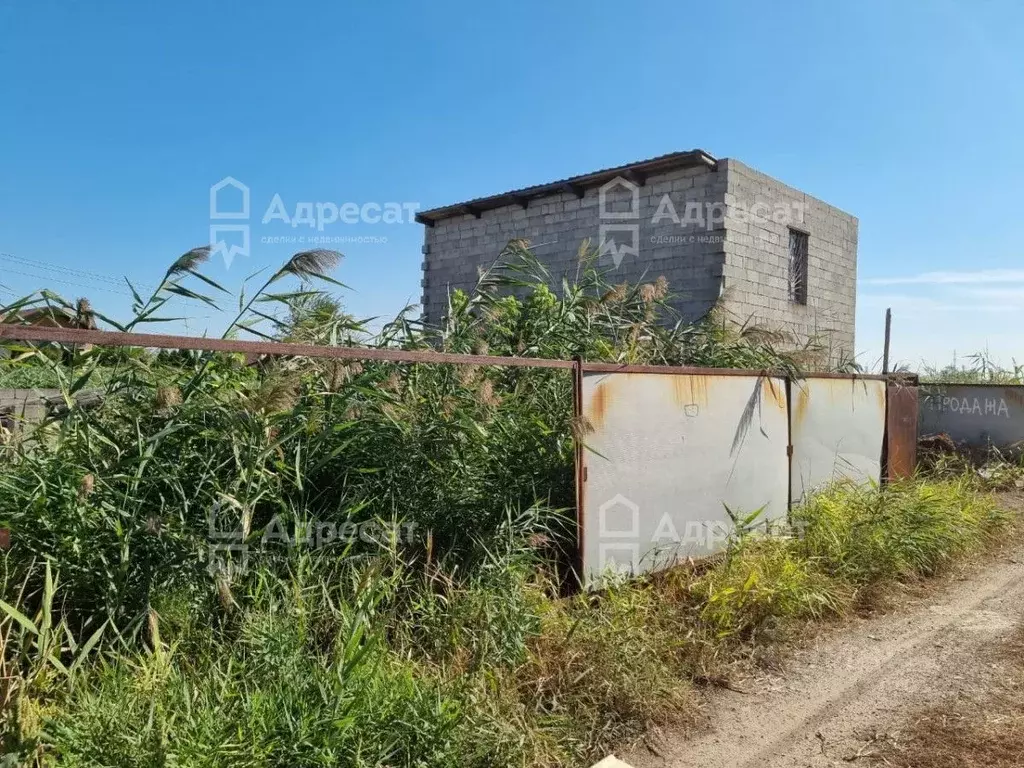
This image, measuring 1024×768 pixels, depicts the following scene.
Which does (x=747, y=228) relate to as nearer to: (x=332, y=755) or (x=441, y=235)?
(x=441, y=235)

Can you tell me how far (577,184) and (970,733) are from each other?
9.56 metres

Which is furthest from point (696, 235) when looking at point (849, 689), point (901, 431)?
point (849, 689)

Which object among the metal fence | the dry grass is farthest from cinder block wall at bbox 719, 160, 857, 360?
the dry grass

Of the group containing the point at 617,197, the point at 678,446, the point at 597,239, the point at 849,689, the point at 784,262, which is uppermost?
the point at 617,197

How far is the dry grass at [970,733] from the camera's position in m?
2.72

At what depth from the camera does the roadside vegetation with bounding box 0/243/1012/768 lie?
234 centimetres

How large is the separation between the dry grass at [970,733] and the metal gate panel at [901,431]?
370cm

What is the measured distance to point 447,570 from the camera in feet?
11.2

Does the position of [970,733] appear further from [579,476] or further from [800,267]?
[800,267]

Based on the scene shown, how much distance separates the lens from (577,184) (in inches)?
438

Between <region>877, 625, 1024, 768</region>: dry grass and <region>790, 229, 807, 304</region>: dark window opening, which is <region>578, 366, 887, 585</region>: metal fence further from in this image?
<region>790, 229, 807, 304</region>: dark window opening

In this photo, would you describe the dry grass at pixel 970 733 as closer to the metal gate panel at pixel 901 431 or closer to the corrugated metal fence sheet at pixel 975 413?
the metal gate panel at pixel 901 431

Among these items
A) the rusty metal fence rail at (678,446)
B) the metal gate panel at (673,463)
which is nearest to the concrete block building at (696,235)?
the rusty metal fence rail at (678,446)

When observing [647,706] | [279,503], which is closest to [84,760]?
[279,503]
